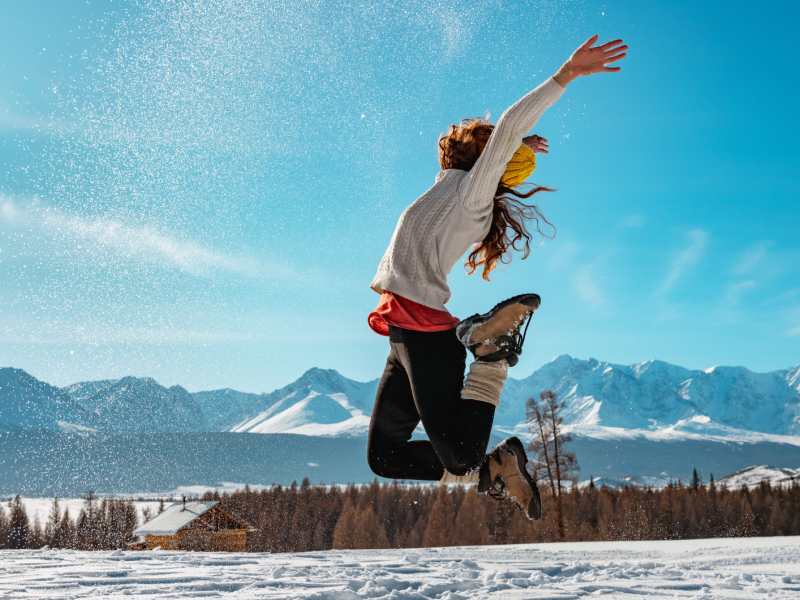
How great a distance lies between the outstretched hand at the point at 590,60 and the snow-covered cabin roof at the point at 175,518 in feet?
133

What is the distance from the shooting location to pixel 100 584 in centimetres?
340

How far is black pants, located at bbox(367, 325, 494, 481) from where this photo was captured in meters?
2.51

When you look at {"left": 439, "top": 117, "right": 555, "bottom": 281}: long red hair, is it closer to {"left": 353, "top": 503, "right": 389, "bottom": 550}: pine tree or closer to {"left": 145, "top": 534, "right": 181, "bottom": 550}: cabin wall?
{"left": 145, "top": 534, "right": 181, "bottom": 550}: cabin wall

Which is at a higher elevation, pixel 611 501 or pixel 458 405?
pixel 458 405

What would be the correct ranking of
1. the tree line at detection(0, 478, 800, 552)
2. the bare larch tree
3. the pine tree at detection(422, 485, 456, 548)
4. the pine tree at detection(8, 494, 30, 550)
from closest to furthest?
the bare larch tree
the tree line at detection(0, 478, 800, 552)
the pine tree at detection(422, 485, 456, 548)
the pine tree at detection(8, 494, 30, 550)

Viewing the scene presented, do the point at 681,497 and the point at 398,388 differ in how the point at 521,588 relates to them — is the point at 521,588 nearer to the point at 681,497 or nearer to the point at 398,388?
the point at 398,388

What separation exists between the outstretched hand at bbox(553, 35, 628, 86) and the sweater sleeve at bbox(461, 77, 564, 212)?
0.23 feet

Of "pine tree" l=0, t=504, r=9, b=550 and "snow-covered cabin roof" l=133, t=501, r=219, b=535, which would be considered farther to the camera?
"pine tree" l=0, t=504, r=9, b=550

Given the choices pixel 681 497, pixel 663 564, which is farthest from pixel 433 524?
pixel 663 564

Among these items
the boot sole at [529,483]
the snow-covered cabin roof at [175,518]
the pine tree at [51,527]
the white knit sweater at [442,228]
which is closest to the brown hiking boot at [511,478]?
the boot sole at [529,483]

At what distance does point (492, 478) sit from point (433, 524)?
61.5 metres

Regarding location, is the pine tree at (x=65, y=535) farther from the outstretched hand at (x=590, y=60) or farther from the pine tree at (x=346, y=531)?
the outstretched hand at (x=590, y=60)

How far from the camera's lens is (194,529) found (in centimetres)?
3716

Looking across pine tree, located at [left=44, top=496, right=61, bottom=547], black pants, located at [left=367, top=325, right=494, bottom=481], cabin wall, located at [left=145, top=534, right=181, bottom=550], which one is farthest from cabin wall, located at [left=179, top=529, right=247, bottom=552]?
pine tree, located at [left=44, top=496, right=61, bottom=547]
